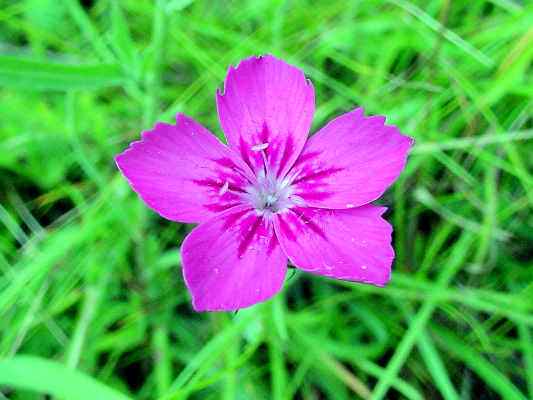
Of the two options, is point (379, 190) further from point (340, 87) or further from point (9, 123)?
point (9, 123)

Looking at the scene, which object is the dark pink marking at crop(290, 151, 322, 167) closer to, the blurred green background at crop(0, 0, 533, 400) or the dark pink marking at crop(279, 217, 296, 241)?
the dark pink marking at crop(279, 217, 296, 241)

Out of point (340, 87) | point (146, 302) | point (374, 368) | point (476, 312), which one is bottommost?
point (476, 312)

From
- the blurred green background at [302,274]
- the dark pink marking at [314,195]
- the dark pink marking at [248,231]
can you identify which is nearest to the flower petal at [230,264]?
the dark pink marking at [248,231]

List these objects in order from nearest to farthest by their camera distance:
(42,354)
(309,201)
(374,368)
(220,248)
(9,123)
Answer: (220,248)
(309,201)
(374,368)
(42,354)
(9,123)

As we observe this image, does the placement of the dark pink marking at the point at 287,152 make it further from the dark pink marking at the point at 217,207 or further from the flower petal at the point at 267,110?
the dark pink marking at the point at 217,207

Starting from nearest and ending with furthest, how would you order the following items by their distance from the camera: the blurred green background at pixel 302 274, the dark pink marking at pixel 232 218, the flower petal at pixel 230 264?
the flower petal at pixel 230 264, the dark pink marking at pixel 232 218, the blurred green background at pixel 302 274

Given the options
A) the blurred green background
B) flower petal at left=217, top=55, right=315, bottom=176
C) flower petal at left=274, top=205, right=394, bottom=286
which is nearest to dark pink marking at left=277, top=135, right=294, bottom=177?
flower petal at left=217, top=55, right=315, bottom=176

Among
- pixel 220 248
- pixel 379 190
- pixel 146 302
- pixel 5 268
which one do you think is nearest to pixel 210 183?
pixel 220 248
